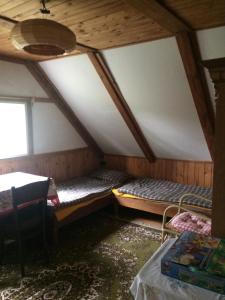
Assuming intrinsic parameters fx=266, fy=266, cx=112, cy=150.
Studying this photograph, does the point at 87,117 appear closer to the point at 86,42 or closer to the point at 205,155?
the point at 86,42

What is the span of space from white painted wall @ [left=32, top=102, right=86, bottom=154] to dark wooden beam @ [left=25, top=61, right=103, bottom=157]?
0.26 ft

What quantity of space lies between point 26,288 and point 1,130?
2006 millimetres

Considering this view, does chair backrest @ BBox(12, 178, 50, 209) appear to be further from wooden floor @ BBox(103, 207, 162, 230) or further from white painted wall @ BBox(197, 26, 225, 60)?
white painted wall @ BBox(197, 26, 225, 60)

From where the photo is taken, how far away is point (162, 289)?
1045mm

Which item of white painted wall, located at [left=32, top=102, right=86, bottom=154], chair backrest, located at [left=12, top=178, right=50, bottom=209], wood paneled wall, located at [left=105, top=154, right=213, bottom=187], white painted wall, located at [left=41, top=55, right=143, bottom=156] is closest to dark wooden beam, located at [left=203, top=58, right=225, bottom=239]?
chair backrest, located at [left=12, top=178, right=50, bottom=209]

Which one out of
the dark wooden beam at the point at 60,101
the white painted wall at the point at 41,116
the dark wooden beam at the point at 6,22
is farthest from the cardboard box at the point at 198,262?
the dark wooden beam at the point at 60,101

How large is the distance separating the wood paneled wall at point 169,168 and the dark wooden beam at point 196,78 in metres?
0.81

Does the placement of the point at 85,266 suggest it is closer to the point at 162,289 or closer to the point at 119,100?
the point at 162,289

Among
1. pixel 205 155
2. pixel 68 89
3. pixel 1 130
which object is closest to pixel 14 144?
pixel 1 130

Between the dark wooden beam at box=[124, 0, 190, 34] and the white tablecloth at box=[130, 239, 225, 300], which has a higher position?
the dark wooden beam at box=[124, 0, 190, 34]

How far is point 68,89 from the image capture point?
384 cm

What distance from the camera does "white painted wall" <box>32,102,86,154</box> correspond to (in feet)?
12.6

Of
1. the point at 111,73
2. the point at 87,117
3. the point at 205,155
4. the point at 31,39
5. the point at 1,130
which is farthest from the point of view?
the point at 87,117

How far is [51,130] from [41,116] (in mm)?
276
